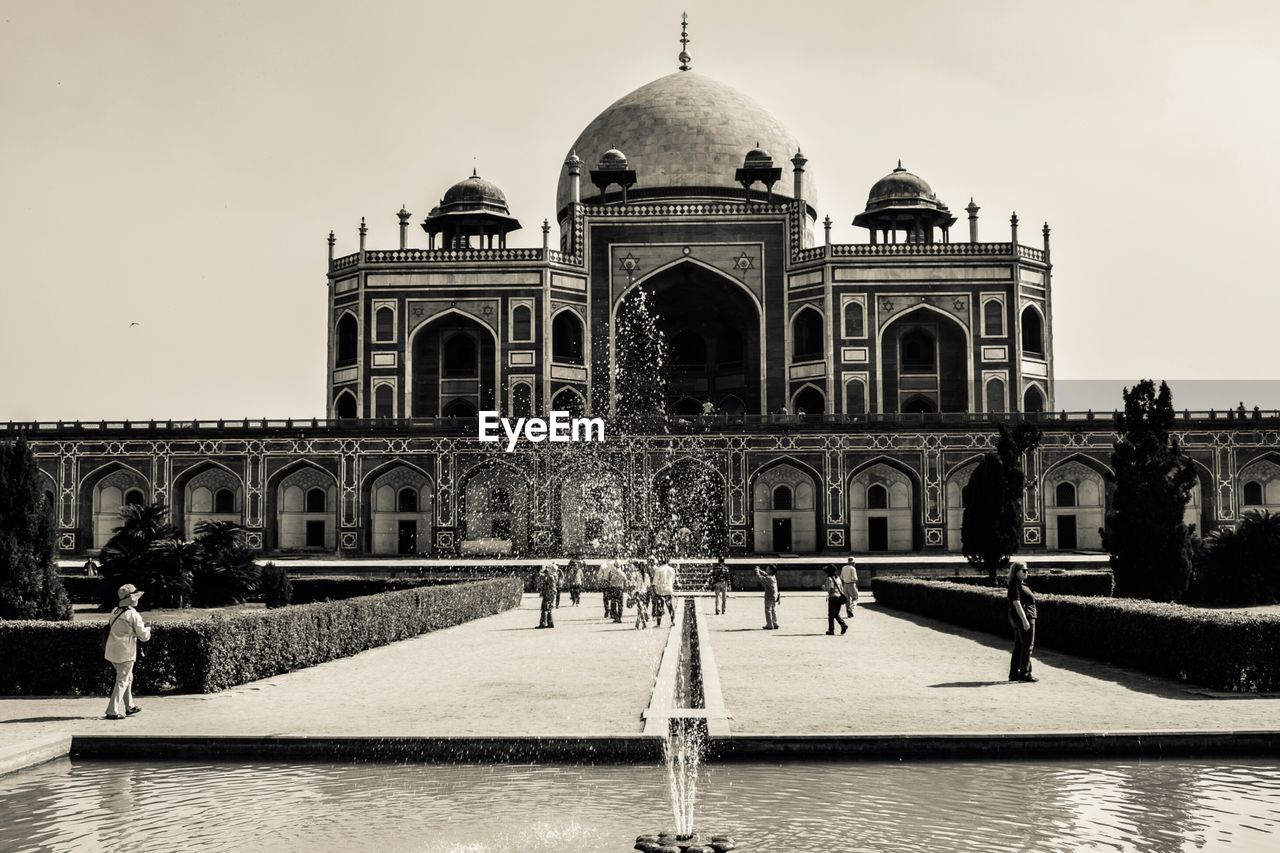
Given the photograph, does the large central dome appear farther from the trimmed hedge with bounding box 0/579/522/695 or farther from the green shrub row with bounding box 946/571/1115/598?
the trimmed hedge with bounding box 0/579/522/695

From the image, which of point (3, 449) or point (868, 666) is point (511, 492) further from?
point (868, 666)

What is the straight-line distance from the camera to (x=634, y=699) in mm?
11062

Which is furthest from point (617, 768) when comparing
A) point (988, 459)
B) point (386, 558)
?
point (386, 558)

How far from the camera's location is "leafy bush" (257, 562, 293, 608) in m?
22.4

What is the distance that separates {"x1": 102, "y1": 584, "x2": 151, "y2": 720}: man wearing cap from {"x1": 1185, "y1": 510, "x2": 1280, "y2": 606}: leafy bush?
17.8 m

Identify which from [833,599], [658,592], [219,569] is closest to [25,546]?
[219,569]

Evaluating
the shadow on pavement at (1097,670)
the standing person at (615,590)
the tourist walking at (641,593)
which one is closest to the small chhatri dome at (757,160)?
the tourist walking at (641,593)

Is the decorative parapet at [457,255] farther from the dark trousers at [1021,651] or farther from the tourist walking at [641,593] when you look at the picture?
the dark trousers at [1021,651]

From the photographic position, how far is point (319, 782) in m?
8.21

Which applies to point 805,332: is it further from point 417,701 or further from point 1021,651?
point 417,701

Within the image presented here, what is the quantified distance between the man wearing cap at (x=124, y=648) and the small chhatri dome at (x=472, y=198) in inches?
1372

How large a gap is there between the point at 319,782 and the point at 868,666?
694 cm

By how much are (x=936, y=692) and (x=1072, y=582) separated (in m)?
12.7
